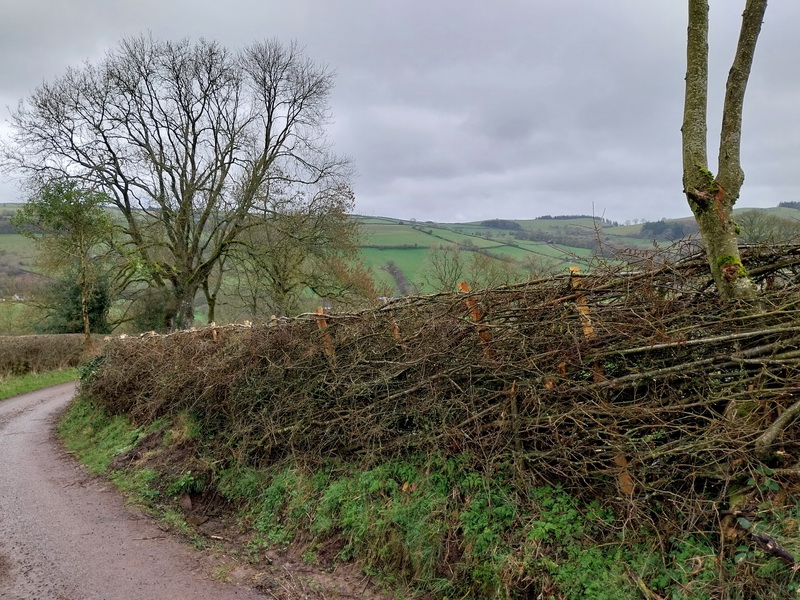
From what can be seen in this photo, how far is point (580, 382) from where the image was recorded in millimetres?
4309

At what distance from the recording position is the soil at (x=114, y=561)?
430cm

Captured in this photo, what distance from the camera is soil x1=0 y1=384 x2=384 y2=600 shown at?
430cm

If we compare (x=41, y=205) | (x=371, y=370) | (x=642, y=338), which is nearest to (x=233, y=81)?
(x=41, y=205)

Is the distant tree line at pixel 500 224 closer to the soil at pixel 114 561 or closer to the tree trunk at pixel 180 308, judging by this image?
the tree trunk at pixel 180 308

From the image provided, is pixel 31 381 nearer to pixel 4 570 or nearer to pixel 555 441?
pixel 4 570

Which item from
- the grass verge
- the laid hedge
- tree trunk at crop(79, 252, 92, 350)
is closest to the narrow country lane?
the grass verge

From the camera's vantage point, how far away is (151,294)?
2411 centimetres

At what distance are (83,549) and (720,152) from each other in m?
7.58

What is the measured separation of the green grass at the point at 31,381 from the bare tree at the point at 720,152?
740 inches

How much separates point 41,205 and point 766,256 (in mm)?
23678

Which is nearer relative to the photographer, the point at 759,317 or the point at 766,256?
the point at 759,317

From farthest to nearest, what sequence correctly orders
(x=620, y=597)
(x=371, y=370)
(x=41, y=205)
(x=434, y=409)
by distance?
(x=41, y=205)
(x=371, y=370)
(x=434, y=409)
(x=620, y=597)

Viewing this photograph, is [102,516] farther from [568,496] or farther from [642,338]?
[642,338]

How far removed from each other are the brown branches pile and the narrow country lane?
1773 millimetres
